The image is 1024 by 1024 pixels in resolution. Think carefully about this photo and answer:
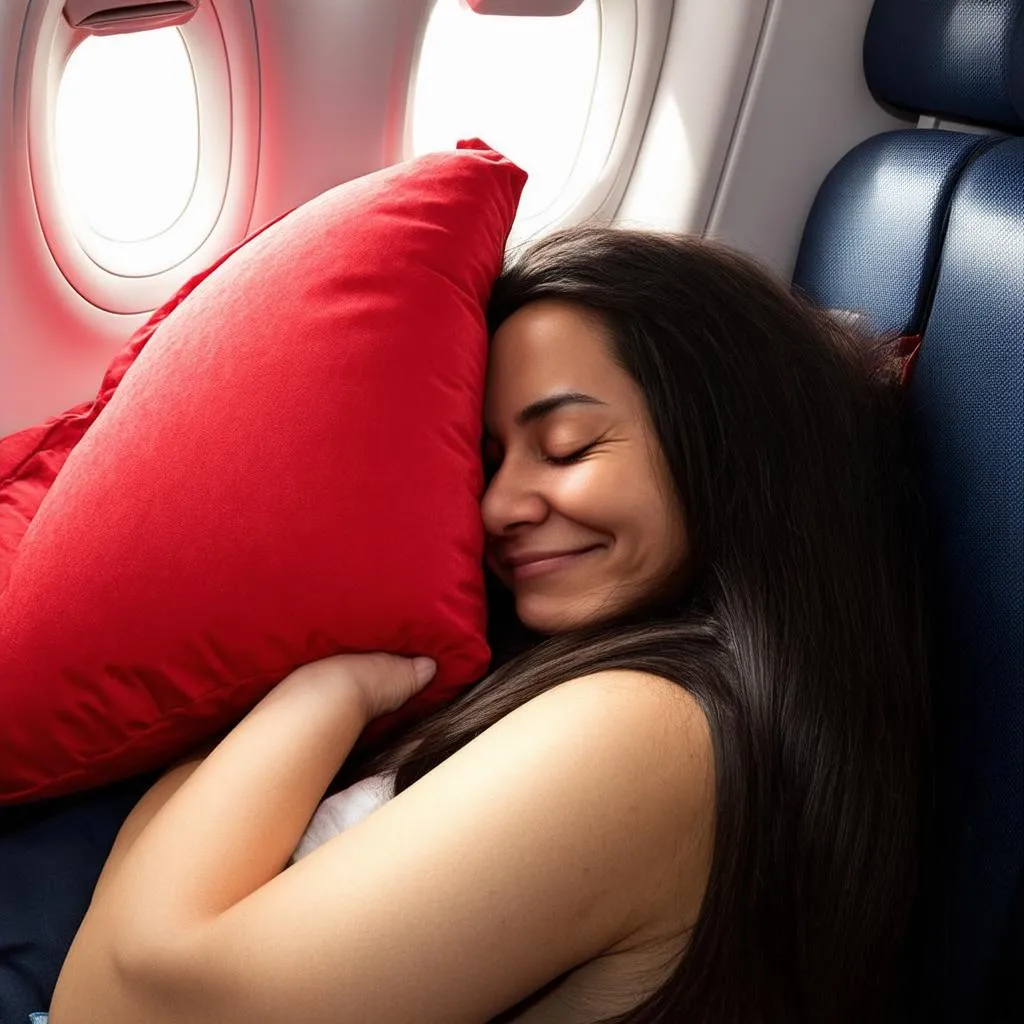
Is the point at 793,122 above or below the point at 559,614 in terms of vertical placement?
above

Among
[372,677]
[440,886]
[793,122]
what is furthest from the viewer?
[793,122]

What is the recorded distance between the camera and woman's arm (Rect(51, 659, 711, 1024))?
0.80 m

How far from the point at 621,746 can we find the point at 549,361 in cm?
40

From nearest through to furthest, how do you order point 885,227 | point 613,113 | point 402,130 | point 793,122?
point 885,227
point 402,130
point 793,122
point 613,113

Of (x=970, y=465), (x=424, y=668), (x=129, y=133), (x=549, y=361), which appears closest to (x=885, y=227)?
(x=970, y=465)

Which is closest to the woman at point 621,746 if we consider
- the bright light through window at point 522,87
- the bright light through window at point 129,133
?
the bright light through window at point 129,133

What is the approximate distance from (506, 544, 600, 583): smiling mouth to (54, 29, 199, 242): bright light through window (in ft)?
3.03

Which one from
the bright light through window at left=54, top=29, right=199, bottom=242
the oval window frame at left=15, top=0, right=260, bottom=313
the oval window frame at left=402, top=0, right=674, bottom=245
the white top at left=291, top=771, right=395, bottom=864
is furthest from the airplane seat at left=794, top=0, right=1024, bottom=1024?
the bright light through window at left=54, top=29, right=199, bottom=242

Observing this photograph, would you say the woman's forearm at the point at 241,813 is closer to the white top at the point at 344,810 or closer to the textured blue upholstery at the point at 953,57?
the white top at the point at 344,810

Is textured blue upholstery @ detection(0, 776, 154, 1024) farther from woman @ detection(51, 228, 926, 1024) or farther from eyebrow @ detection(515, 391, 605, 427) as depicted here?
eyebrow @ detection(515, 391, 605, 427)

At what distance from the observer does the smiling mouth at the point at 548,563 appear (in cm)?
110

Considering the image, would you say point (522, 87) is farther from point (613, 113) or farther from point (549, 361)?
point (549, 361)

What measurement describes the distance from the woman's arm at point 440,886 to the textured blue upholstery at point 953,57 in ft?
2.89

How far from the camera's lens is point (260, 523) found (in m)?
0.99
